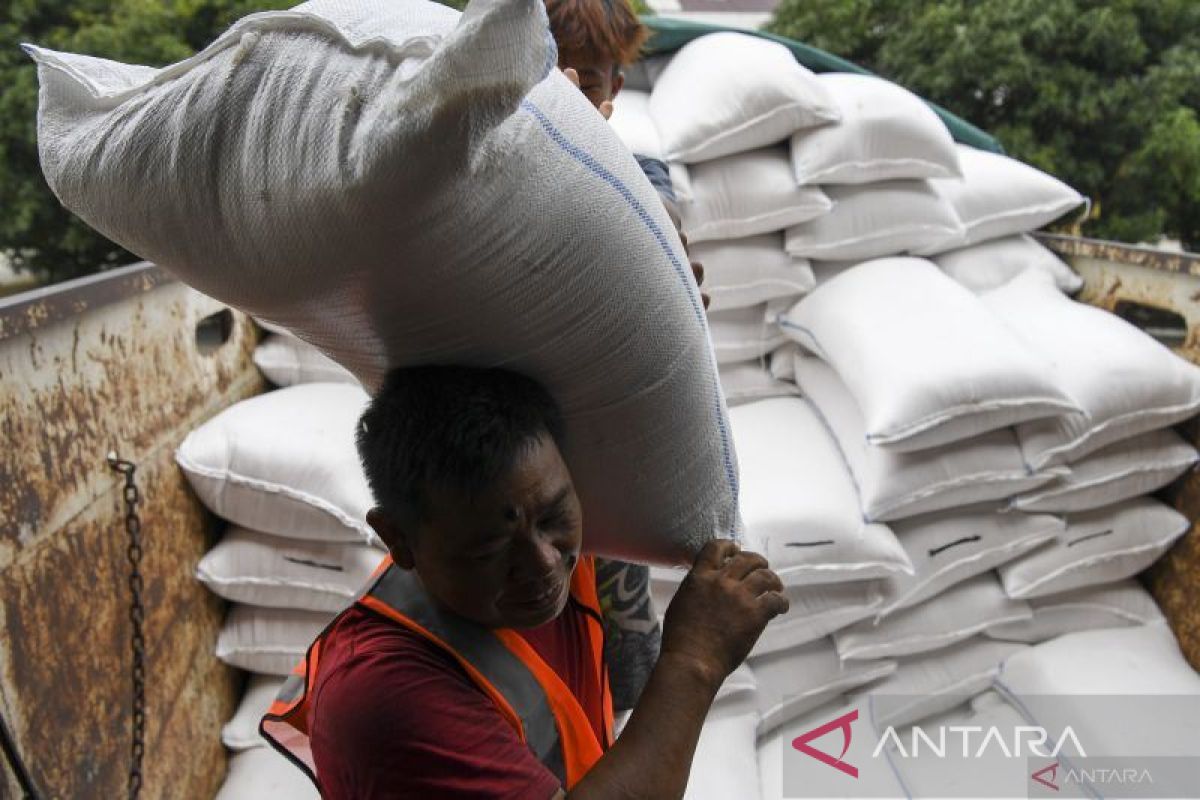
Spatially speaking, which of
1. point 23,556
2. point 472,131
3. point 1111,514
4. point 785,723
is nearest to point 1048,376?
point 1111,514

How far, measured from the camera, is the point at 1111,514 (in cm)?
205

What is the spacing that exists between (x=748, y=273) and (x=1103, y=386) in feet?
2.65

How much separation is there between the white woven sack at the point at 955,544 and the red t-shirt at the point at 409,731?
1473 mm

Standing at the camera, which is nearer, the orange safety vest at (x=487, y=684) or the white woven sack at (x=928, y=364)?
the orange safety vest at (x=487, y=684)

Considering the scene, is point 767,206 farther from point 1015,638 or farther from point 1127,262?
point 1015,638

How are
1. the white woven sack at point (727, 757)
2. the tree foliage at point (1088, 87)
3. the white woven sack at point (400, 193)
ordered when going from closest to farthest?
the white woven sack at point (400, 193)
the white woven sack at point (727, 757)
the tree foliage at point (1088, 87)

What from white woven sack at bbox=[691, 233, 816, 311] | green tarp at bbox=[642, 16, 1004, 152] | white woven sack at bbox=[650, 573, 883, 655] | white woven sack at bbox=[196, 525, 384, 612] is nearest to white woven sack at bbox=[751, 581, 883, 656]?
white woven sack at bbox=[650, 573, 883, 655]

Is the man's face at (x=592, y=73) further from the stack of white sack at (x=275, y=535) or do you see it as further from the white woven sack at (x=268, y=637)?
the white woven sack at (x=268, y=637)

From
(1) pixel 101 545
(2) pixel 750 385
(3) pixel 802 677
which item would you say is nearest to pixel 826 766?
(3) pixel 802 677

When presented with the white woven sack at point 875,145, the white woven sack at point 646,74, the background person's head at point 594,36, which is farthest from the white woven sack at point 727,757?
the white woven sack at point 646,74

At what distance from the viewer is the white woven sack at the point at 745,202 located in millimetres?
2047

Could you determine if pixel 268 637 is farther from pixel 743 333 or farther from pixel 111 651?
pixel 743 333

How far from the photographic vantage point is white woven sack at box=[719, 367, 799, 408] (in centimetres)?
223

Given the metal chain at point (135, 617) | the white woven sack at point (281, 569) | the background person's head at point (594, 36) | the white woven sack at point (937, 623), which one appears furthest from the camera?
the white woven sack at point (937, 623)
